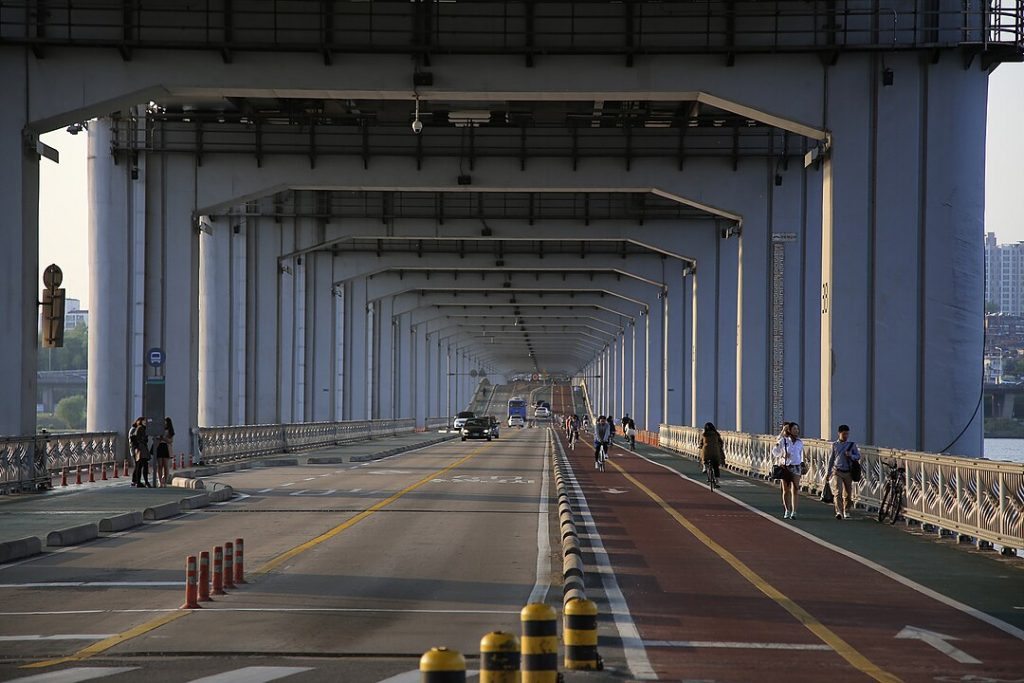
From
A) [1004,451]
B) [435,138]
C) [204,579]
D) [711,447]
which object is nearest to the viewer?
[204,579]

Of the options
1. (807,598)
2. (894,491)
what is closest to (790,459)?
(894,491)

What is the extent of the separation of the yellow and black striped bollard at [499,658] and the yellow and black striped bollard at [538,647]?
2.45 feet

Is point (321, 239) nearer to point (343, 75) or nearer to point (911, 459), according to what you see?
point (343, 75)

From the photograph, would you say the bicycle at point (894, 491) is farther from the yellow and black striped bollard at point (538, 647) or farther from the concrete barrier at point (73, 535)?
the yellow and black striped bollard at point (538, 647)

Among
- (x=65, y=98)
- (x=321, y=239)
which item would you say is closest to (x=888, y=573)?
(x=65, y=98)

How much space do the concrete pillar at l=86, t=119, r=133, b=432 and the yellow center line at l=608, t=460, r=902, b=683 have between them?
2812 cm

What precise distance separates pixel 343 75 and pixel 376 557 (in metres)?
15.9

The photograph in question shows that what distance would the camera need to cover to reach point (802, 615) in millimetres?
14484

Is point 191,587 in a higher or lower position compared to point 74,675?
higher

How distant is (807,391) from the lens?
54.6 meters

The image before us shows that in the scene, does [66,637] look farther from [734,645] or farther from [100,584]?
[734,645]

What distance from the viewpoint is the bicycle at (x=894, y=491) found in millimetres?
25516

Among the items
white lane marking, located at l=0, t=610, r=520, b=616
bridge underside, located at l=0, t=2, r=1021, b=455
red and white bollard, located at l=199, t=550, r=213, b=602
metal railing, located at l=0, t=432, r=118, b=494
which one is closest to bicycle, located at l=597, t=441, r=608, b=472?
bridge underside, located at l=0, t=2, r=1021, b=455

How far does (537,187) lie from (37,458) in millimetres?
19937
